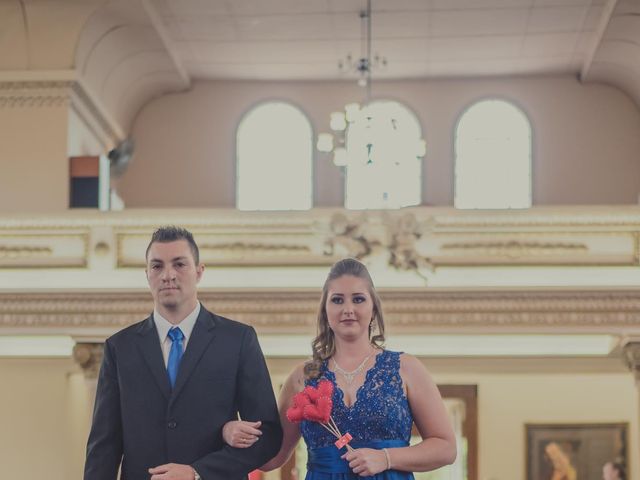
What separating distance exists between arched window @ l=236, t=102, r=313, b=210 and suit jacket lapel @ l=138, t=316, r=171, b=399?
1186 centimetres

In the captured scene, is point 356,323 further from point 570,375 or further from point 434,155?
point 434,155

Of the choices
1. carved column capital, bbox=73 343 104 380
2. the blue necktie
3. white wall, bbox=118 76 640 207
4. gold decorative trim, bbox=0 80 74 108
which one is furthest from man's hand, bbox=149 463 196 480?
white wall, bbox=118 76 640 207

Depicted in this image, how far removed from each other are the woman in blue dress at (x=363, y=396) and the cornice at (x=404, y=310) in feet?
25.7

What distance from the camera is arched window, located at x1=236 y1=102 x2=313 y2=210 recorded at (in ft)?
52.9

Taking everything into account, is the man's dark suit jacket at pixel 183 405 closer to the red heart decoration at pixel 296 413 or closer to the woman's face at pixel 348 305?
the red heart decoration at pixel 296 413

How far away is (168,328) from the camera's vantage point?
421 centimetres

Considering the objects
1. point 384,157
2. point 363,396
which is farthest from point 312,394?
point 384,157

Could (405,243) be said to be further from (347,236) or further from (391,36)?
(391,36)

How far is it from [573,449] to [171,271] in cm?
1002

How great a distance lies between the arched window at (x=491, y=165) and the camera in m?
15.9

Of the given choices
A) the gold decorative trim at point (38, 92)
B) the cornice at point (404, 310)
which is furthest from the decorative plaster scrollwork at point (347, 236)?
the gold decorative trim at point (38, 92)

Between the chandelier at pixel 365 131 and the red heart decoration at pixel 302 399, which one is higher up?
the chandelier at pixel 365 131

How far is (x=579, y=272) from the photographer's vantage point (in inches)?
497

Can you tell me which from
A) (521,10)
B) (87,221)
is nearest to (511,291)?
(521,10)
